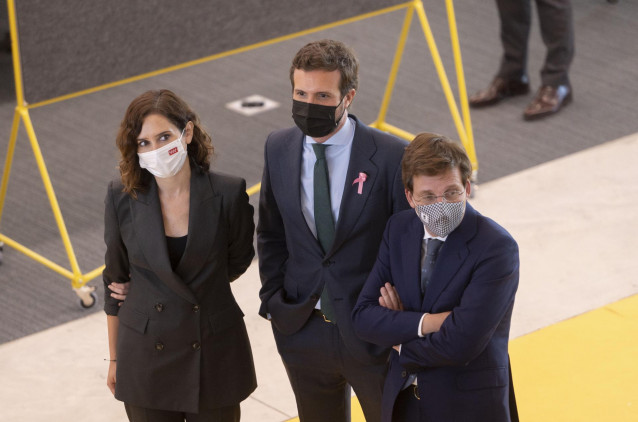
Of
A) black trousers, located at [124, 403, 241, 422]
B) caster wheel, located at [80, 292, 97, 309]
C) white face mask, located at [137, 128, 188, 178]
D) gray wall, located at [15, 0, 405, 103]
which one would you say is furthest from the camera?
caster wheel, located at [80, 292, 97, 309]

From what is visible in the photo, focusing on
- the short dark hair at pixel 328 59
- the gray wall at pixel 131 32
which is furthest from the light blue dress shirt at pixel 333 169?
the gray wall at pixel 131 32

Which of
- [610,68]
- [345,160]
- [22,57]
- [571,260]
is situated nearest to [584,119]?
[610,68]

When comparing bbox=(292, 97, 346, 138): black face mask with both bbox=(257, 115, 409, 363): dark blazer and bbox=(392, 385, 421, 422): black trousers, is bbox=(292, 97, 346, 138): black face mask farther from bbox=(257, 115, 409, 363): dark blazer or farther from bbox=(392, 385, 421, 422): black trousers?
bbox=(392, 385, 421, 422): black trousers

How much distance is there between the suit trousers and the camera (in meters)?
3.20

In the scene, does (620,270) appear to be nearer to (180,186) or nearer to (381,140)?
(381,140)

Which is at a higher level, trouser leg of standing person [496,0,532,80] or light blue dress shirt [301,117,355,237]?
light blue dress shirt [301,117,355,237]

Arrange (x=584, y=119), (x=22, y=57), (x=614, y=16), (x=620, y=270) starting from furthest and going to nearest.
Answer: (x=614, y=16) < (x=584, y=119) < (x=620, y=270) < (x=22, y=57)

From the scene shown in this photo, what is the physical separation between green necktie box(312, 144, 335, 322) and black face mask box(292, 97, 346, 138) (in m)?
0.08

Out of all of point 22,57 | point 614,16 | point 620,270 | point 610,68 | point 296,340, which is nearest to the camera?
point 296,340

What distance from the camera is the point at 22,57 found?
4.74m

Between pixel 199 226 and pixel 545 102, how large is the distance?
13.5ft

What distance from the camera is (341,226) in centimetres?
312

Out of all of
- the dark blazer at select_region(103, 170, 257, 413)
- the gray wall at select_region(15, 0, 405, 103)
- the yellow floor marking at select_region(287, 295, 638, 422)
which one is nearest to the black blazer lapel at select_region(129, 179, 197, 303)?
the dark blazer at select_region(103, 170, 257, 413)

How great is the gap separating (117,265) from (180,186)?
0.95 ft
